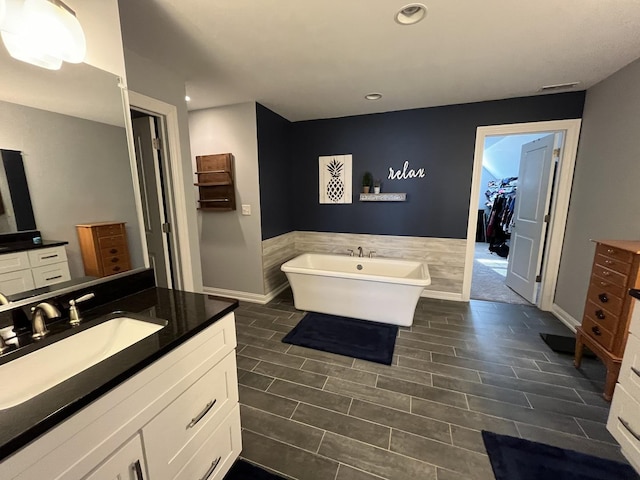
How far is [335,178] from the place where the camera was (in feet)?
12.6

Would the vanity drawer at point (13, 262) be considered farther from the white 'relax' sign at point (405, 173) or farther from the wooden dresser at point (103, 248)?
the white 'relax' sign at point (405, 173)

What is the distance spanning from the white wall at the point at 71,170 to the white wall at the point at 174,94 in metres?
0.83

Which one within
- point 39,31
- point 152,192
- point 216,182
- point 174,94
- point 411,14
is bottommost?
point 152,192

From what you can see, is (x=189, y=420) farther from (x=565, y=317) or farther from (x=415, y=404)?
(x=565, y=317)

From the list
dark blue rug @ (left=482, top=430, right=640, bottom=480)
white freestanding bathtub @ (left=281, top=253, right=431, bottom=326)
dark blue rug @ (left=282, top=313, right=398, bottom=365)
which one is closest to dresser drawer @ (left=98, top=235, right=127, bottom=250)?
dark blue rug @ (left=282, top=313, right=398, bottom=365)

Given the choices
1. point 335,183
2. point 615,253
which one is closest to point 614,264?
point 615,253

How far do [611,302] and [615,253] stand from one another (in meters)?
0.33

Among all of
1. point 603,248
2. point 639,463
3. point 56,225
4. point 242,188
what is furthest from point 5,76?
point 603,248

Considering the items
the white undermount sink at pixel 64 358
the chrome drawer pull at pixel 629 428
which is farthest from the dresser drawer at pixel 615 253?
the white undermount sink at pixel 64 358

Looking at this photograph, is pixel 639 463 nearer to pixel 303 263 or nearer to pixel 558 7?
pixel 558 7

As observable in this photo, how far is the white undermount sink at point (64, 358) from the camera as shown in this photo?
864 mm

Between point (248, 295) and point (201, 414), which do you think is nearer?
point (201, 414)

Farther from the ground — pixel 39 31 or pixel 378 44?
pixel 378 44

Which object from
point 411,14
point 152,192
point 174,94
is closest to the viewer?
point 411,14
